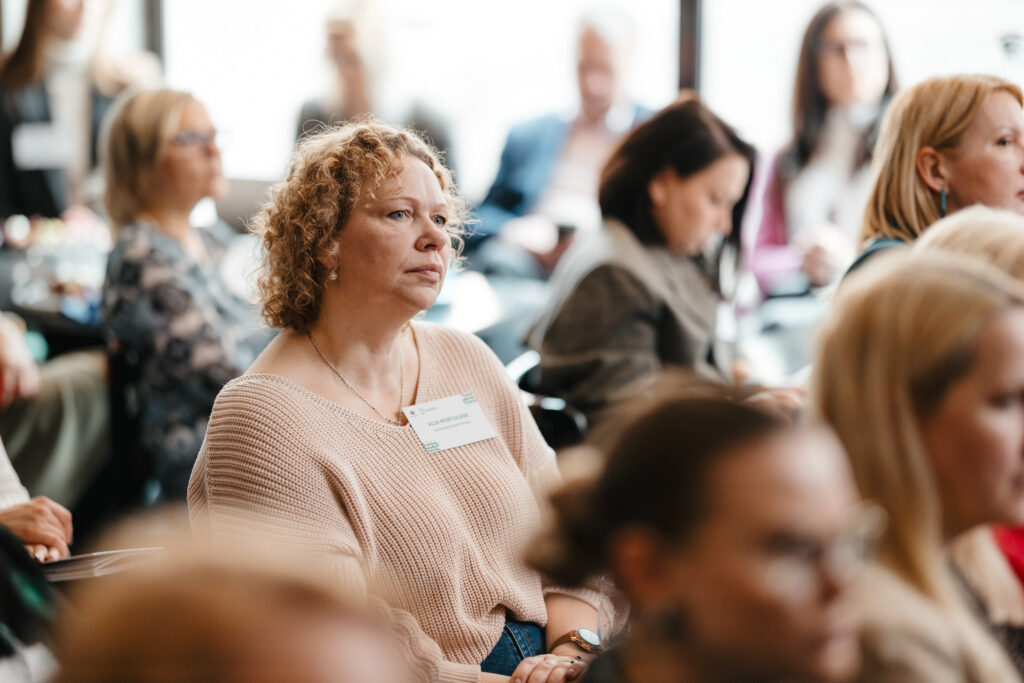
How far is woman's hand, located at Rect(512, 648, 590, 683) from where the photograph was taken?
1.66 metres

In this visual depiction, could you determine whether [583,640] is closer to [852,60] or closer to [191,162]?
[191,162]

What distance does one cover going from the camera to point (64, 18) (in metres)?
5.12

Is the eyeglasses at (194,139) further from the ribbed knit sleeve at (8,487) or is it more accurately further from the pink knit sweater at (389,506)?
the pink knit sweater at (389,506)

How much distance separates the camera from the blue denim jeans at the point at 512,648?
5.81 feet

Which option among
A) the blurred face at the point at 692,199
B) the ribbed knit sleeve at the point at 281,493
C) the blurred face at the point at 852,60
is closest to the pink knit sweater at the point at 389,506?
the ribbed knit sleeve at the point at 281,493

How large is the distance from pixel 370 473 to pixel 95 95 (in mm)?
4403

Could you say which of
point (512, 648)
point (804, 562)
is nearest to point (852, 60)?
point (512, 648)

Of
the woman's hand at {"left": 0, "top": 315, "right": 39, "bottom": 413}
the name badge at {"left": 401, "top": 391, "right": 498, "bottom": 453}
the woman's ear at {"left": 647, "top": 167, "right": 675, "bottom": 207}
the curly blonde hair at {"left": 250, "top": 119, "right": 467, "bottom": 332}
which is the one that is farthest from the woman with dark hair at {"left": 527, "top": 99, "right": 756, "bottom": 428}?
the woman's hand at {"left": 0, "top": 315, "right": 39, "bottom": 413}

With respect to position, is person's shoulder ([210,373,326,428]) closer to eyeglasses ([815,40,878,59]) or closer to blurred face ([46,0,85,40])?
eyeglasses ([815,40,878,59])

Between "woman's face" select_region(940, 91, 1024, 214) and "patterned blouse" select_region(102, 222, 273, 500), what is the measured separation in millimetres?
2024

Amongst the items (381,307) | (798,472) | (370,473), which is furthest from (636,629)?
(381,307)

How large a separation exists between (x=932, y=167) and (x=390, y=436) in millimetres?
1420

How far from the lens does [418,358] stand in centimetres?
200

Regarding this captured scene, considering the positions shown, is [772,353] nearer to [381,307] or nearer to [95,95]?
[381,307]
